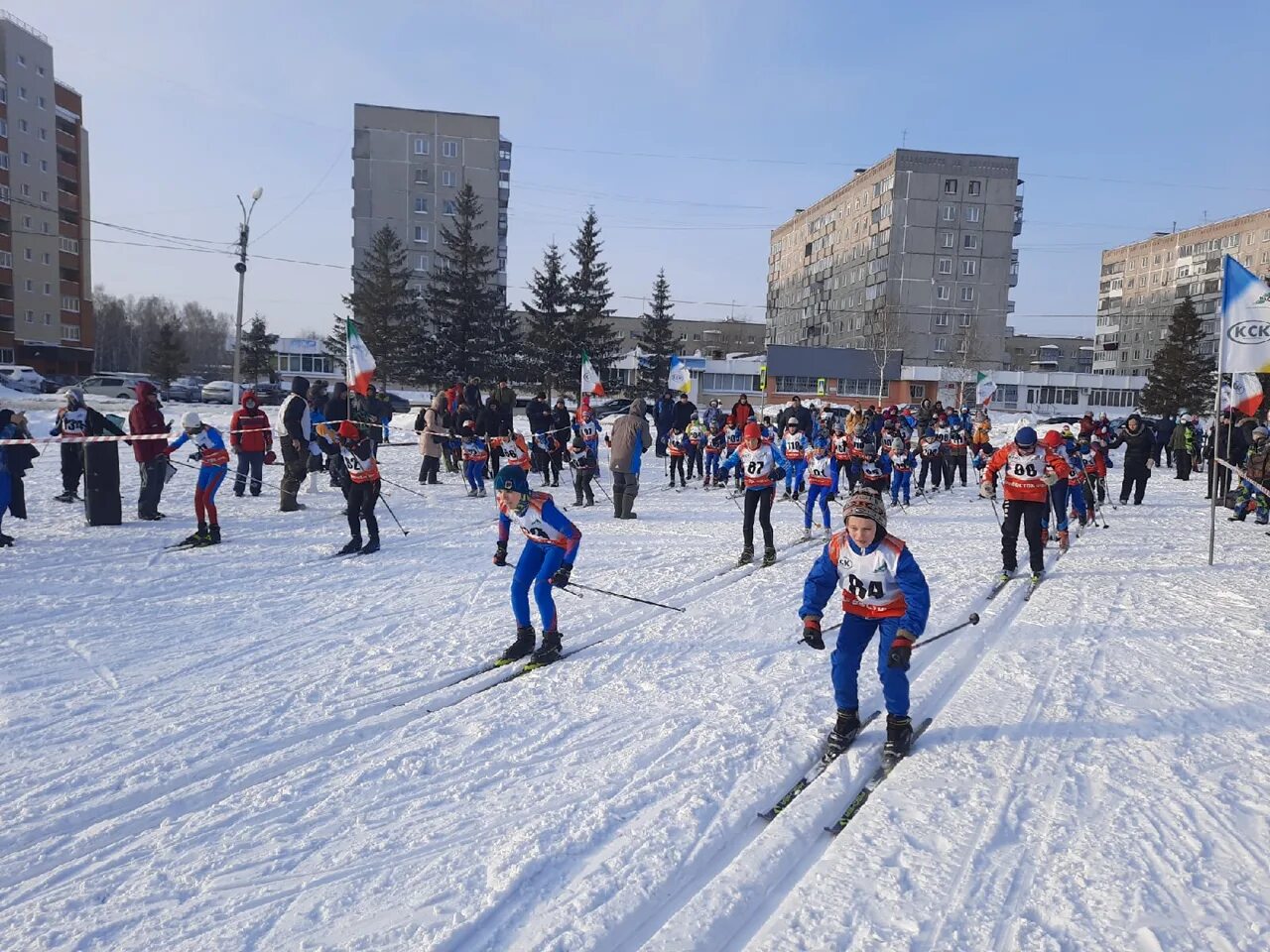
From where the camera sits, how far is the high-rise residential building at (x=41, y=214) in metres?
52.5

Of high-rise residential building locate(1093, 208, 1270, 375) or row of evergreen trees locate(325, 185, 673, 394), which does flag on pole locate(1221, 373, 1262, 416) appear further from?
high-rise residential building locate(1093, 208, 1270, 375)

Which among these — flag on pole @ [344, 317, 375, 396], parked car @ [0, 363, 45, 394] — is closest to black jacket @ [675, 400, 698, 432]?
flag on pole @ [344, 317, 375, 396]

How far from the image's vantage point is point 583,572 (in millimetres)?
8977

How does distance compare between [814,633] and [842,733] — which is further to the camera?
[842,733]

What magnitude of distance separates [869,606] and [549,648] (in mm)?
2649

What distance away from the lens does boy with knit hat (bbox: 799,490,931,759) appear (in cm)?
434

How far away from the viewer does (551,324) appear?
4016cm

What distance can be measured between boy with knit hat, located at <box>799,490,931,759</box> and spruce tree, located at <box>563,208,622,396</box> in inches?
1417

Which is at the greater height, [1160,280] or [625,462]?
[1160,280]

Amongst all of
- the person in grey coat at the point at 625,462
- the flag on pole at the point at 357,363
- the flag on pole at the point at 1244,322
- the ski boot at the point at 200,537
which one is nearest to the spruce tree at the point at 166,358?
the flag on pole at the point at 357,363

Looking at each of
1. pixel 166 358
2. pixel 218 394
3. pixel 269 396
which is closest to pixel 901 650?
pixel 269 396

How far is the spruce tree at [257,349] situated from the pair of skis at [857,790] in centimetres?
5286

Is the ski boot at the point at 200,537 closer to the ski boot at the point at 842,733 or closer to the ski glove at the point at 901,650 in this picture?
the ski boot at the point at 842,733

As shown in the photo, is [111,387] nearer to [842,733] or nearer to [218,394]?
[218,394]
